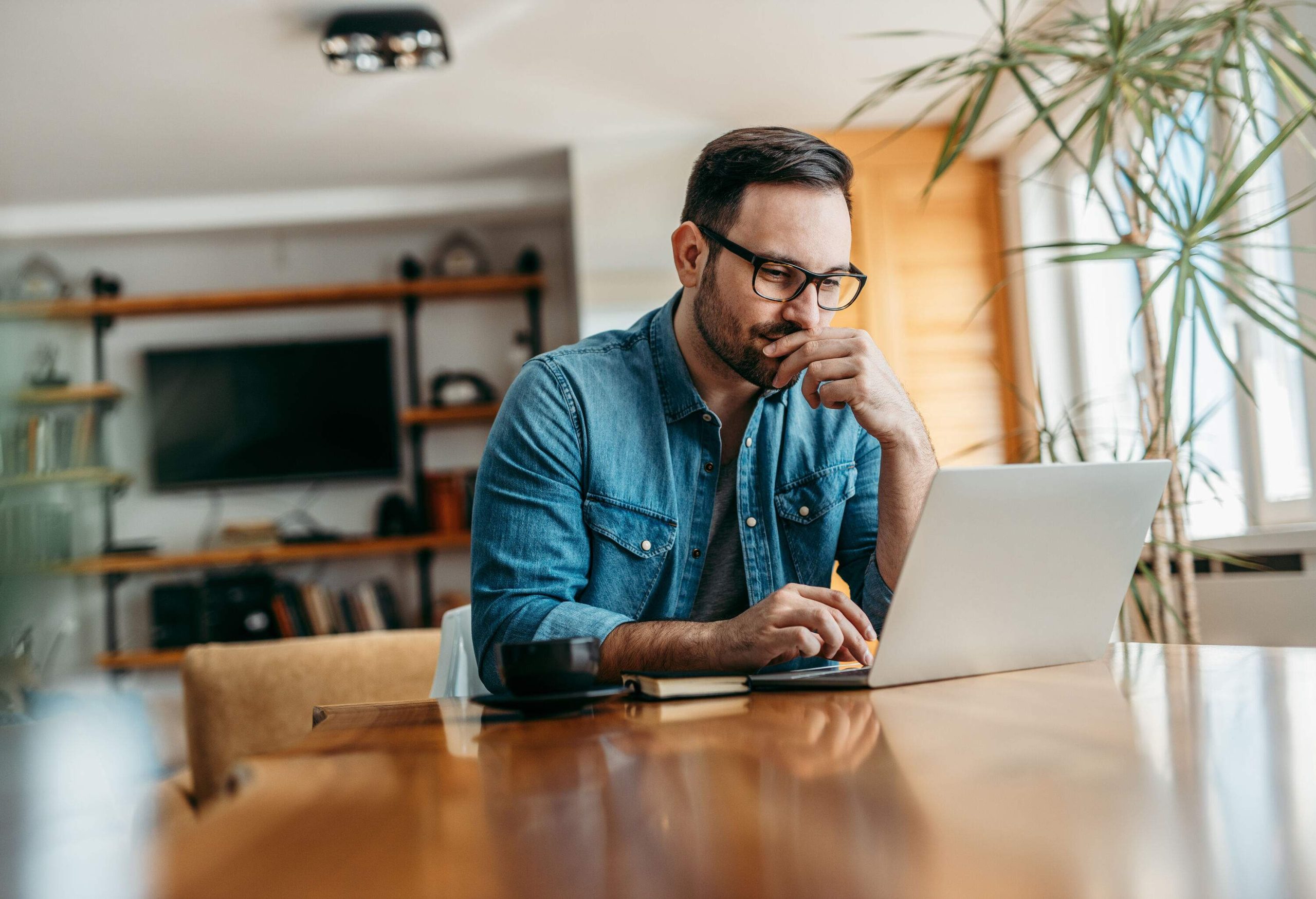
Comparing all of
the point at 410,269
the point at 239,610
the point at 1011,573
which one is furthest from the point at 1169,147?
the point at 239,610

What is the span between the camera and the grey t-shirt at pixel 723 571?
1.41 m

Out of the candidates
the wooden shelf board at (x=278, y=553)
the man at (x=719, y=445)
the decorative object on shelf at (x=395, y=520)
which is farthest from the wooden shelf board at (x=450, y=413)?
the man at (x=719, y=445)

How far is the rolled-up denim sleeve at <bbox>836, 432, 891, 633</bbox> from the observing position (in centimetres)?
146

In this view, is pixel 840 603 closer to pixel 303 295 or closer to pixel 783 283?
pixel 783 283

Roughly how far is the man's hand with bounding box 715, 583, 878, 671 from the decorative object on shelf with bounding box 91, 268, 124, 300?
5.16 meters

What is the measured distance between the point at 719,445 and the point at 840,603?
18.4 inches

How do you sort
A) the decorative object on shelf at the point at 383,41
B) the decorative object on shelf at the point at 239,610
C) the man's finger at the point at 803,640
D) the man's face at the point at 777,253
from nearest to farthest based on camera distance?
the man's finger at the point at 803,640, the man's face at the point at 777,253, the decorative object on shelf at the point at 383,41, the decorative object on shelf at the point at 239,610

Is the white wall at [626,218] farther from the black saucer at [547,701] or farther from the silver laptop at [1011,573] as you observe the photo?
the black saucer at [547,701]

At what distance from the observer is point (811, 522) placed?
144cm

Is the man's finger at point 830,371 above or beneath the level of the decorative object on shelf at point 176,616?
above

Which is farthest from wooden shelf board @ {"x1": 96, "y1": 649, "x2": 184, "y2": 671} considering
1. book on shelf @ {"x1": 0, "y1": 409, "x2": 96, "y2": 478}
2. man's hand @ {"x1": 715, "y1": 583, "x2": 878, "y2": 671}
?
book on shelf @ {"x1": 0, "y1": 409, "x2": 96, "y2": 478}

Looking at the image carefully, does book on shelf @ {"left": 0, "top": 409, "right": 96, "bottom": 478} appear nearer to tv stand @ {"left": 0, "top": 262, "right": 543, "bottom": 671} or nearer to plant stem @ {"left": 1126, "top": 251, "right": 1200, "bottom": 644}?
plant stem @ {"left": 1126, "top": 251, "right": 1200, "bottom": 644}

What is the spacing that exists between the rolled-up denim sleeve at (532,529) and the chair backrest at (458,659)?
0.16 m

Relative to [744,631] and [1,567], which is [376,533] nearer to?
[744,631]
